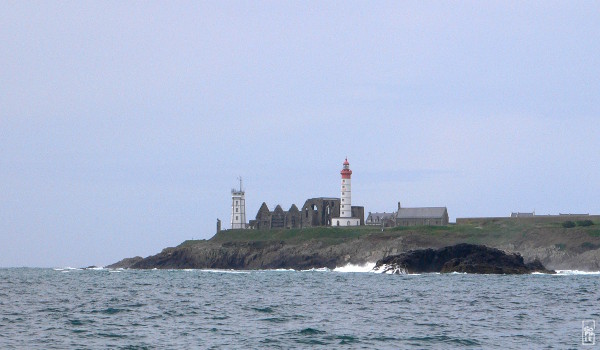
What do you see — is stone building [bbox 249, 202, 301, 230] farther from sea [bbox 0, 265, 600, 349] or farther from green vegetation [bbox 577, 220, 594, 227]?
sea [bbox 0, 265, 600, 349]

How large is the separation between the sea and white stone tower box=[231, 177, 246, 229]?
3875 inches

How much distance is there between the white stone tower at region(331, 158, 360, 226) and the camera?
14850cm

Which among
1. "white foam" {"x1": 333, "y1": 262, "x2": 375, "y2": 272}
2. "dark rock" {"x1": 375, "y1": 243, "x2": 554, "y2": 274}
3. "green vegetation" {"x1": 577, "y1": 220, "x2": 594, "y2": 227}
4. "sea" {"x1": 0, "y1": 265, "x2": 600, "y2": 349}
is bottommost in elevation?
"sea" {"x1": 0, "y1": 265, "x2": 600, "y2": 349}

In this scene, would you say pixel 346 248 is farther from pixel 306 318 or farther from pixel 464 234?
pixel 306 318

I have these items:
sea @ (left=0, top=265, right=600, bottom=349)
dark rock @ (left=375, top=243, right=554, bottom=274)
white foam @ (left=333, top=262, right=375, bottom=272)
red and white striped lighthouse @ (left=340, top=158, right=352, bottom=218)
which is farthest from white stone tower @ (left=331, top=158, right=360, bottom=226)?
sea @ (left=0, top=265, right=600, bottom=349)

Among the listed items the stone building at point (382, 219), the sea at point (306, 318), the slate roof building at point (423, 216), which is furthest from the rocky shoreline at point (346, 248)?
the sea at point (306, 318)

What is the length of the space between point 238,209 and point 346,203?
23.3m

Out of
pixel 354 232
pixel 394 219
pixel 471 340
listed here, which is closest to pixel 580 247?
pixel 354 232

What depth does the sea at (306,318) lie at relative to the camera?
31.9 m

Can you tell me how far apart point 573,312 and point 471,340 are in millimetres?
12652

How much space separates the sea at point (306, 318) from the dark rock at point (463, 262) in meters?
29.4

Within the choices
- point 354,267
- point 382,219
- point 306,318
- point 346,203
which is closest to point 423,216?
point 382,219

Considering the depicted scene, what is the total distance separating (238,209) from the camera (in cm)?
16238

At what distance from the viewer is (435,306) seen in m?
47.0
